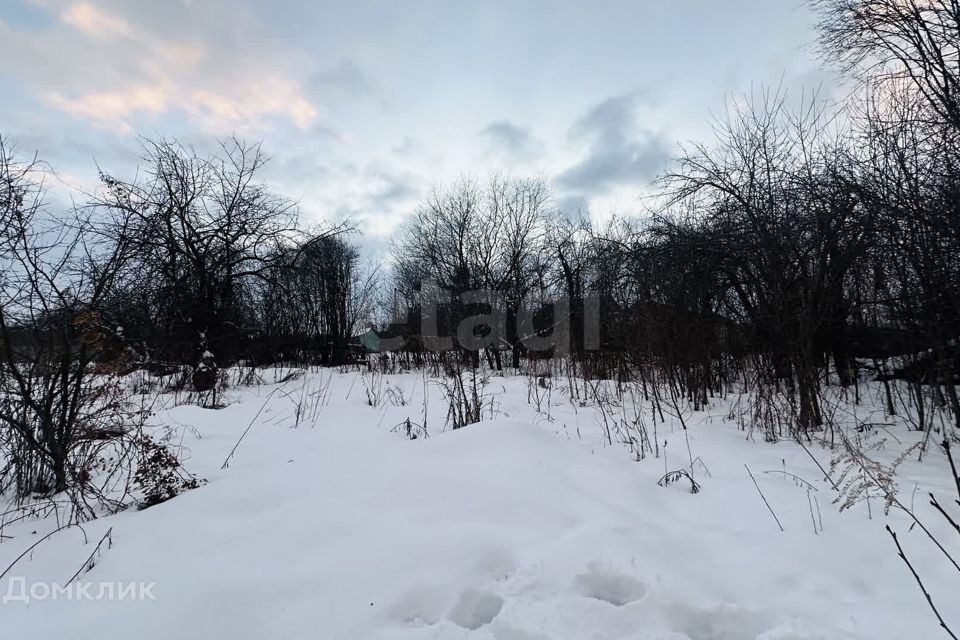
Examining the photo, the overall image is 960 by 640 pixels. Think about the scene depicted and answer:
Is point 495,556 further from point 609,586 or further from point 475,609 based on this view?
point 609,586

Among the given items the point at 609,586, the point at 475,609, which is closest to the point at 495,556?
the point at 475,609

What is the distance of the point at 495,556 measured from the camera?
6.12ft

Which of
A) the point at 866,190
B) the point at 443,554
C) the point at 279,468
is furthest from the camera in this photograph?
the point at 866,190

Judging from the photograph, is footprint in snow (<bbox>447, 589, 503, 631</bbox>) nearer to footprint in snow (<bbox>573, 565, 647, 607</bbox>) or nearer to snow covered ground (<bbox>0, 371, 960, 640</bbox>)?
snow covered ground (<bbox>0, 371, 960, 640</bbox>)

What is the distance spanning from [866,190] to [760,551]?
3735 millimetres

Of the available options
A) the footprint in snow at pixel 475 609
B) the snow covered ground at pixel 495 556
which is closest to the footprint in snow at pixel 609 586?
the snow covered ground at pixel 495 556

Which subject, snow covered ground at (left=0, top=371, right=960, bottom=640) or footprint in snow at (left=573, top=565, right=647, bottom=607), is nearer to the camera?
snow covered ground at (left=0, top=371, right=960, bottom=640)

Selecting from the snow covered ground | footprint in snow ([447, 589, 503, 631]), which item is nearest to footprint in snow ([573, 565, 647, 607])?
the snow covered ground

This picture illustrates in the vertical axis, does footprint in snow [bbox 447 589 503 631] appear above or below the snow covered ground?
below

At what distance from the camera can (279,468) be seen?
9.99 ft

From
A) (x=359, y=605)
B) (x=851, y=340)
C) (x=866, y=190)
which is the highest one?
(x=866, y=190)

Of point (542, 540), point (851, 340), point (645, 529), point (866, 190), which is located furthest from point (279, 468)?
point (851, 340)

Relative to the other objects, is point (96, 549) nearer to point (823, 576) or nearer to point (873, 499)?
point (823, 576)

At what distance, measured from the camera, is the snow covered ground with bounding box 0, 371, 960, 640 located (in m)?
1.52
